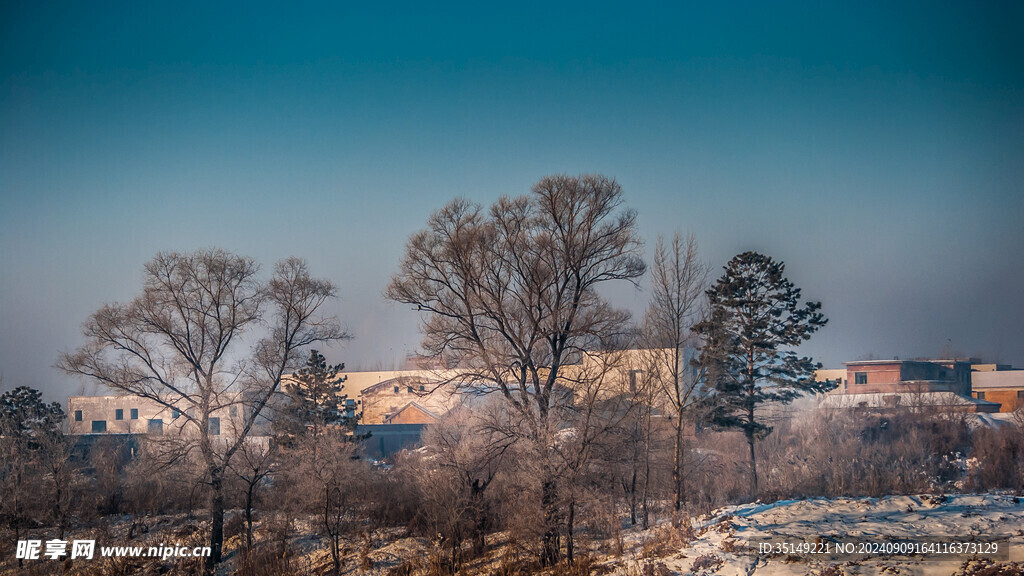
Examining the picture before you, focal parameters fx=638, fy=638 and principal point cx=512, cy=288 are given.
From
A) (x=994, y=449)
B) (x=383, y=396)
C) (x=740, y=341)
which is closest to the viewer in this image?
(x=740, y=341)

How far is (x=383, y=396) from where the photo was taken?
197ft

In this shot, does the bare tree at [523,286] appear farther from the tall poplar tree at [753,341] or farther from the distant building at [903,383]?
the distant building at [903,383]

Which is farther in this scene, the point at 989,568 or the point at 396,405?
the point at 396,405

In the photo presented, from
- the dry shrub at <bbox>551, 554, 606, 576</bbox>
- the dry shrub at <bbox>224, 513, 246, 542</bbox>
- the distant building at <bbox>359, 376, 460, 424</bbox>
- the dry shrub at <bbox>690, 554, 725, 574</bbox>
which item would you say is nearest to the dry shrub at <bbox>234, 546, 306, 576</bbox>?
the dry shrub at <bbox>224, 513, 246, 542</bbox>

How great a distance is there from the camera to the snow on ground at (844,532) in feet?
40.4

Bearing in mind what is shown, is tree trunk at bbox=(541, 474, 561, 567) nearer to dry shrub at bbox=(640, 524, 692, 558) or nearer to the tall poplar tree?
dry shrub at bbox=(640, 524, 692, 558)

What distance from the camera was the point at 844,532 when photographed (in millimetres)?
14289

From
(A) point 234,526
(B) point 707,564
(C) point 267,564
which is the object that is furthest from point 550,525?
(A) point 234,526

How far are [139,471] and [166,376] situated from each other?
3885mm

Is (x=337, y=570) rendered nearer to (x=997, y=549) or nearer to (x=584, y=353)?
(x=584, y=353)

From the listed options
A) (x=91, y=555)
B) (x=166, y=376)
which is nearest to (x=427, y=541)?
(x=166, y=376)

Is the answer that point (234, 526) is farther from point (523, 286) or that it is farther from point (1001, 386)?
point (1001, 386)

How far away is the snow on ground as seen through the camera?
1233cm

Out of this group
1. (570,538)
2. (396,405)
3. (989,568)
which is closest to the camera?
(989,568)
